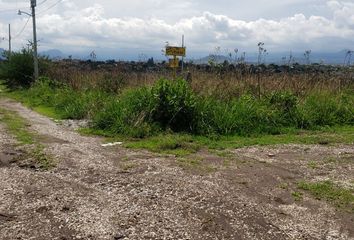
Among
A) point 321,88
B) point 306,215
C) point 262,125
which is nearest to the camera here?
point 306,215

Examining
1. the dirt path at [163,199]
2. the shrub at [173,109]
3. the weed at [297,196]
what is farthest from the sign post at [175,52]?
the weed at [297,196]

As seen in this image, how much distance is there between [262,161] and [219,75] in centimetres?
697

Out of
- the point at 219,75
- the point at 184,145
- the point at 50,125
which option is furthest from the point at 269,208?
the point at 219,75

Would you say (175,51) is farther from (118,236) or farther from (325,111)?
(118,236)

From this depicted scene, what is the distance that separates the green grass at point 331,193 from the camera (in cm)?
603

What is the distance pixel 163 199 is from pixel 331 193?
8.10 feet

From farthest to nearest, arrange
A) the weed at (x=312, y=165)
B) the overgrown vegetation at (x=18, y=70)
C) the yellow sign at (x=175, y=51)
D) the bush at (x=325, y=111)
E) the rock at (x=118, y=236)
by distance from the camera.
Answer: the overgrown vegetation at (x=18, y=70) → the yellow sign at (x=175, y=51) → the bush at (x=325, y=111) → the weed at (x=312, y=165) → the rock at (x=118, y=236)

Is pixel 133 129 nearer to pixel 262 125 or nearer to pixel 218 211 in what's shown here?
pixel 262 125

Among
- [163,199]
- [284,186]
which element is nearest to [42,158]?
[163,199]

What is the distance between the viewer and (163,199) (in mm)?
6051

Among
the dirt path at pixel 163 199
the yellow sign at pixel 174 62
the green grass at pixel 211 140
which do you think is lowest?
the dirt path at pixel 163 199

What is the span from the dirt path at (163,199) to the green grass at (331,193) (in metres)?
0.19

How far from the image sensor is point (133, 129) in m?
10.7

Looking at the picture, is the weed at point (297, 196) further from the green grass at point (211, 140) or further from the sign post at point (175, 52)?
the sign post at point (175, 52)
